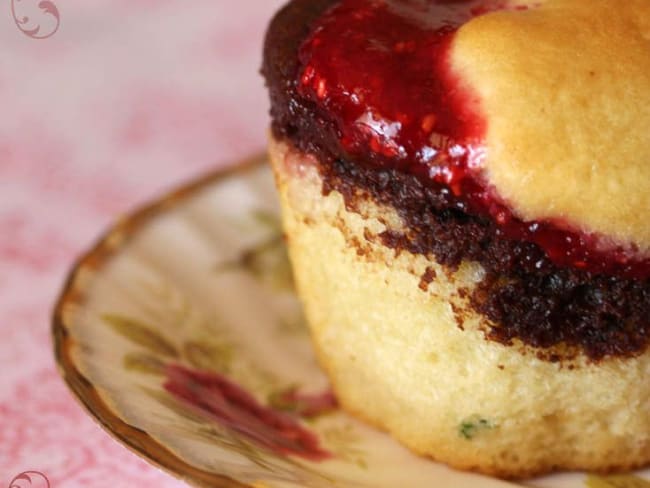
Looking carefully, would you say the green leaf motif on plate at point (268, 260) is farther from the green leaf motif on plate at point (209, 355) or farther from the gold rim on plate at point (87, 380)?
the green leaf motif on plate at point (209, 355)

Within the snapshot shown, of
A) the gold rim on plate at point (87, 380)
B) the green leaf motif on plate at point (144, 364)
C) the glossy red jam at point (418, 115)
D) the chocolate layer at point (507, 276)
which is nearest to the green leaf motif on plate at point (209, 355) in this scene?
the green leaf motif on plate at point (144, 364)

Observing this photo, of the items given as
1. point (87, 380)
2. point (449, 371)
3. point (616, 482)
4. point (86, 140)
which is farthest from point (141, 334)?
point (86, 140)

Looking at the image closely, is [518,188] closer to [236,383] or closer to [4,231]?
[236,383]

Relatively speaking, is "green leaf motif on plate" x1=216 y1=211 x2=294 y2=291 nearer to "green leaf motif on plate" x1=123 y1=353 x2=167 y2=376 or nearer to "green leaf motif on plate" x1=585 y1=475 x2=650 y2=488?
"green leaf motif on plate" x1=123 y1=353 x2=167 y2=376

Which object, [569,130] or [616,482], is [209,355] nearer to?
[616,482]

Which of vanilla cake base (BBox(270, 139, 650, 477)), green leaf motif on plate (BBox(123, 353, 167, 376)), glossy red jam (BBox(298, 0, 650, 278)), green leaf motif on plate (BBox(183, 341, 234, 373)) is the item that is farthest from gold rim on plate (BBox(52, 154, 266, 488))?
glossy red jam (BBox(298, 0, 650, 278))

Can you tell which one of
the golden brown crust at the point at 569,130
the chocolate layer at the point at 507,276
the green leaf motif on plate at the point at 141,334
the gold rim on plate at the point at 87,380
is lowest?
the green leaf motif on plate at the point at 141,334
